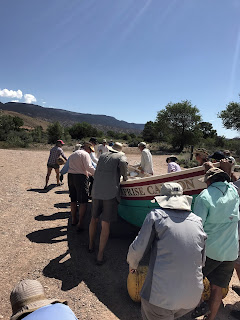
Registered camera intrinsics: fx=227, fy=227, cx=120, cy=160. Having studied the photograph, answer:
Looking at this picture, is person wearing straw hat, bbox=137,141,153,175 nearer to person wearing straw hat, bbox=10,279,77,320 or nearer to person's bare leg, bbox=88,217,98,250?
person's bare leg, bbox=88,217,98,250

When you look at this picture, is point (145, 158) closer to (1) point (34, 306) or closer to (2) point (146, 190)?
(2) point (146, 190)

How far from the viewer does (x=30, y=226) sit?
547cm

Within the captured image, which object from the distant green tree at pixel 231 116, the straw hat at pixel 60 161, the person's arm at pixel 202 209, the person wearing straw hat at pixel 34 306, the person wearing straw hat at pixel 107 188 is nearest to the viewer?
the person wearing straw hat at pixel 34 306

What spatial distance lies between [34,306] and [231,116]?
111 feet

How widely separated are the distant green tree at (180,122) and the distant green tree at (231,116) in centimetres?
516

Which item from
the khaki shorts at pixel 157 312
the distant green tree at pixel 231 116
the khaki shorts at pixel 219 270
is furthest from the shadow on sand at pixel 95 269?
the distant green tree at pixel 231 116

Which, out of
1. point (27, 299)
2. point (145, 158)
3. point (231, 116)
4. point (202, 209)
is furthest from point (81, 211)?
point (231, 116)

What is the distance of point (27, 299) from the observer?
1456 mm

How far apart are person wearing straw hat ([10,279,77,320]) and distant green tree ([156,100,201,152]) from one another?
36094 mm

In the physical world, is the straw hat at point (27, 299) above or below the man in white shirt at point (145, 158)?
below

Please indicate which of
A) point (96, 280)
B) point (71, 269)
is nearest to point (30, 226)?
point (71, 269)

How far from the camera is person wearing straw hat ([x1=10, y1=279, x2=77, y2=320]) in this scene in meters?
1.36

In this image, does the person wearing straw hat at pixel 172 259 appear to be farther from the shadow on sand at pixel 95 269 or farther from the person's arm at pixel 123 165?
the person's arm at pixel 123 165

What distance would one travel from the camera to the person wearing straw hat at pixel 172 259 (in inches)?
73.3
